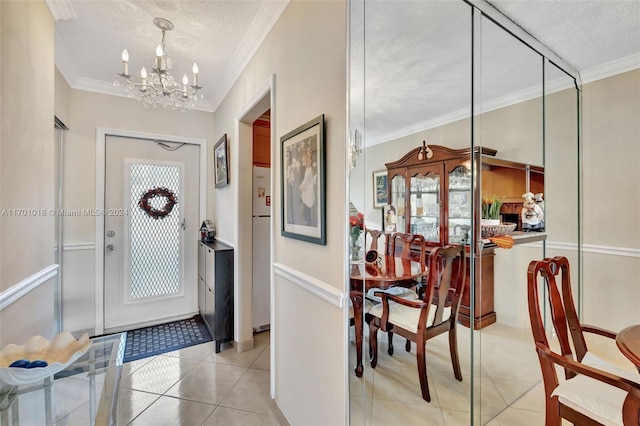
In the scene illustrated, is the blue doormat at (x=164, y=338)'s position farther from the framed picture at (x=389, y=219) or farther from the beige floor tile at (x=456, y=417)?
the framed picture at (x=389, y=219)

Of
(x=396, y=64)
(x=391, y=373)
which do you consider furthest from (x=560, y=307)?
(x=396, y=64)

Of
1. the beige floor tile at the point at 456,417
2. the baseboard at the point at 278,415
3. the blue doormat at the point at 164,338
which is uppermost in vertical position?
the beige floor tile at the point at 456,417

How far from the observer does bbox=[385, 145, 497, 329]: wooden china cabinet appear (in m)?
1.28

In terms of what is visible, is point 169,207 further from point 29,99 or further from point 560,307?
point 560,307

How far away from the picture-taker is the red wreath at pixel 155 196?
10.5ft

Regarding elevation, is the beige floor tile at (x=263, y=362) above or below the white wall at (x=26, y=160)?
below

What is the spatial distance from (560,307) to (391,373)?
3.09 ft

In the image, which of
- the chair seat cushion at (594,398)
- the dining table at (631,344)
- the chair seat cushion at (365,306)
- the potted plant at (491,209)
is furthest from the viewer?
the potted plant at (491,209)

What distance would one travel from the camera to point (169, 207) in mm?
3297

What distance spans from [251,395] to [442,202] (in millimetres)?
1897

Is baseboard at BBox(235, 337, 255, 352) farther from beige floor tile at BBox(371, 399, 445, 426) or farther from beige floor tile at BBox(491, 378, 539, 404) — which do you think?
beige floor tile at BBox(491, 378, 539, 404)

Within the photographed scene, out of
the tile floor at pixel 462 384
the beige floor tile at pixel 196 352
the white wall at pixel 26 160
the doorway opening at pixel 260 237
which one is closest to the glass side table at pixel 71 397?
the white wall at pixel 26 160

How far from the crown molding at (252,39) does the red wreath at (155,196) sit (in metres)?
1.36

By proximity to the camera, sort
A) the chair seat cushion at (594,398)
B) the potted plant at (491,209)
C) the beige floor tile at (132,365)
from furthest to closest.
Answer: the beige floor tile at (132,365)
the potted plant at (491,209)
the chair seat cushion at (594,398)
